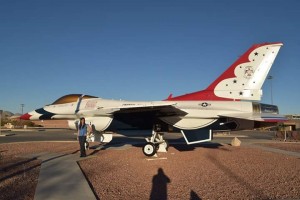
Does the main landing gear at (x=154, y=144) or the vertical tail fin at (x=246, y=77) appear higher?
the vertical tail fin at (x=246, y=77)

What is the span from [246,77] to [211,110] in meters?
2.22

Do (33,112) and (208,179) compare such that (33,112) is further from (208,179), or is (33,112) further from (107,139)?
(208,179)

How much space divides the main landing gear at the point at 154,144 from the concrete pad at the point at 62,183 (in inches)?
152

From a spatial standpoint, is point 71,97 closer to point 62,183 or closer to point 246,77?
point 62,183

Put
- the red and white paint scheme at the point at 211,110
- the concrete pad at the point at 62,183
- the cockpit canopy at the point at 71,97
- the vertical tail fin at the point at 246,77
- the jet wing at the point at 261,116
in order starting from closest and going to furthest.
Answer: the concrete pad at the point at 62,183, the jet wing at the point at 261,116, the red and white paint scheme at the point at 211,110, the vertical tail fin at the point at 246,77, the cockpit canopy at the point at 71,97

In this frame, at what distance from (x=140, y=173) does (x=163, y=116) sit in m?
4.77

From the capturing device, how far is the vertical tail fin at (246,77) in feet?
44.1

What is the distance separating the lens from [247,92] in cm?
1361

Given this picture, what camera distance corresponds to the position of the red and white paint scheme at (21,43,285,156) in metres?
13.3

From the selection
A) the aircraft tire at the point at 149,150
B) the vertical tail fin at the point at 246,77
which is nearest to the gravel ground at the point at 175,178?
the aircraft tire at the point at 149,150

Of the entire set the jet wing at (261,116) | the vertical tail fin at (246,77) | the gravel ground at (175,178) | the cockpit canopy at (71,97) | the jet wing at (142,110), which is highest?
the vertical tail fin at (246,77)

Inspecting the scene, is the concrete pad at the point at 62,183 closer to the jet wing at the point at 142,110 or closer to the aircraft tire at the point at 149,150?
the jet wing at the point at 142,110

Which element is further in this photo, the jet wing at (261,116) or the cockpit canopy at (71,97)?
the cockpit canopy at (71,97)

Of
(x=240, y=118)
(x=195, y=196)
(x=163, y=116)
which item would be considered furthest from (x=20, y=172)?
(x=240, y=118)
